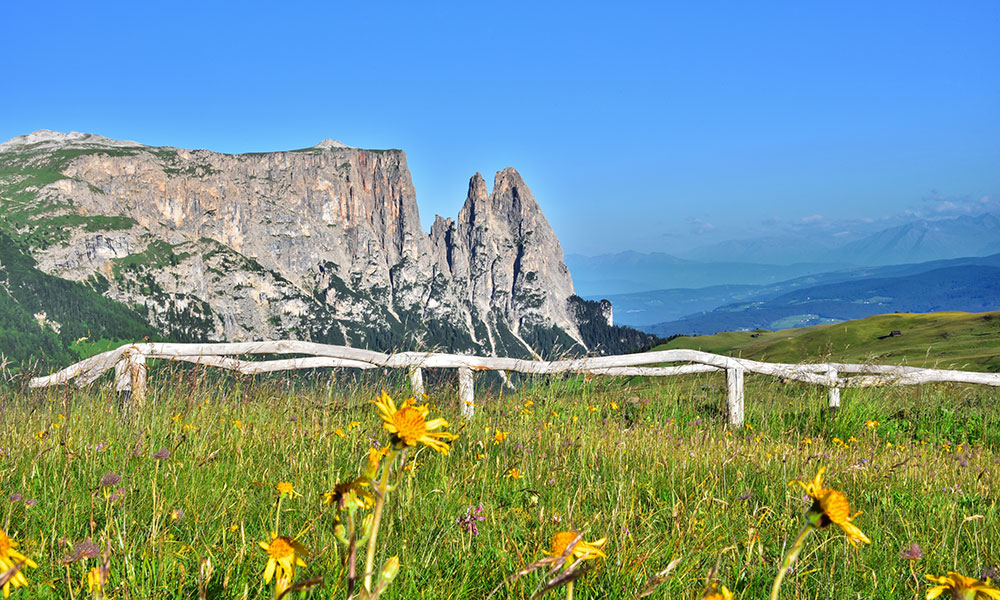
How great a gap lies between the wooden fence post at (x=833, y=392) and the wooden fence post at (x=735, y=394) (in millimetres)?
1146

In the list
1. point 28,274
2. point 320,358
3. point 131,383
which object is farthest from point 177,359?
point 28,274

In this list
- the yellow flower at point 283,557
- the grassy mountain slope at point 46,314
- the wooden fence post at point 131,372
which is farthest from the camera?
the grassy mountain slope at point 46,314

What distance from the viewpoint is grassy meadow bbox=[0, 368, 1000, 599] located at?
2289 millimetres

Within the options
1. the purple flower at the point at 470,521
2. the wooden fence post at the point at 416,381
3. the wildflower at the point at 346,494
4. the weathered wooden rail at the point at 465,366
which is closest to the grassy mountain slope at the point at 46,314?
the weathered wooden rail at the point at 465,366

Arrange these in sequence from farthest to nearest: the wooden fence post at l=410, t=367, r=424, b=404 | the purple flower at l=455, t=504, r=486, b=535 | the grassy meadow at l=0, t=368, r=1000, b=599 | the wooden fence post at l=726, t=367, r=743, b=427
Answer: the wooden fence post at l=726, t=367, r=743, b=427, the wooden fence post at l=410, t=367, r=424, b=404, the purple flower at l=455, t=504, r=486, b=535, the grassy meadow at l=0, t=368, r=1000, b=599

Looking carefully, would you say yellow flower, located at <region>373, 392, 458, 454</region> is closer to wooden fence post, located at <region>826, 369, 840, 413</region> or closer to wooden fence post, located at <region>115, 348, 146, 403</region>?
wooden fence post, located at <region>115, 348, 146, 403</region>

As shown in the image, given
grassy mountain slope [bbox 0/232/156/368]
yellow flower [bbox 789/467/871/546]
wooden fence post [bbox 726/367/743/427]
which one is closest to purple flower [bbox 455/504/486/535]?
yellow flower [bbox 789/467/871/546]

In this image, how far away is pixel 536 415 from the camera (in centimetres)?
605

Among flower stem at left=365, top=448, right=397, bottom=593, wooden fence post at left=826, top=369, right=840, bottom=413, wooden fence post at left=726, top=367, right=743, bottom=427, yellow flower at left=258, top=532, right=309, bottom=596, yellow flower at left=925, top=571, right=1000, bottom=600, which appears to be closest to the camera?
flower stem at left=365, top=448, right=397, bottom=593

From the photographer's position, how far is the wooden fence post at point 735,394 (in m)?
8.70

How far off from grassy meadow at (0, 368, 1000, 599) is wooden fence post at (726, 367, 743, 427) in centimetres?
306

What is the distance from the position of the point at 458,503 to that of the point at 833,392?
23.8 ft

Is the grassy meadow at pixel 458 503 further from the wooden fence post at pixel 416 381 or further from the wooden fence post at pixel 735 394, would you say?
the wooden fence post at pixel 735 394

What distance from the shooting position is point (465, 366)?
816 cm
